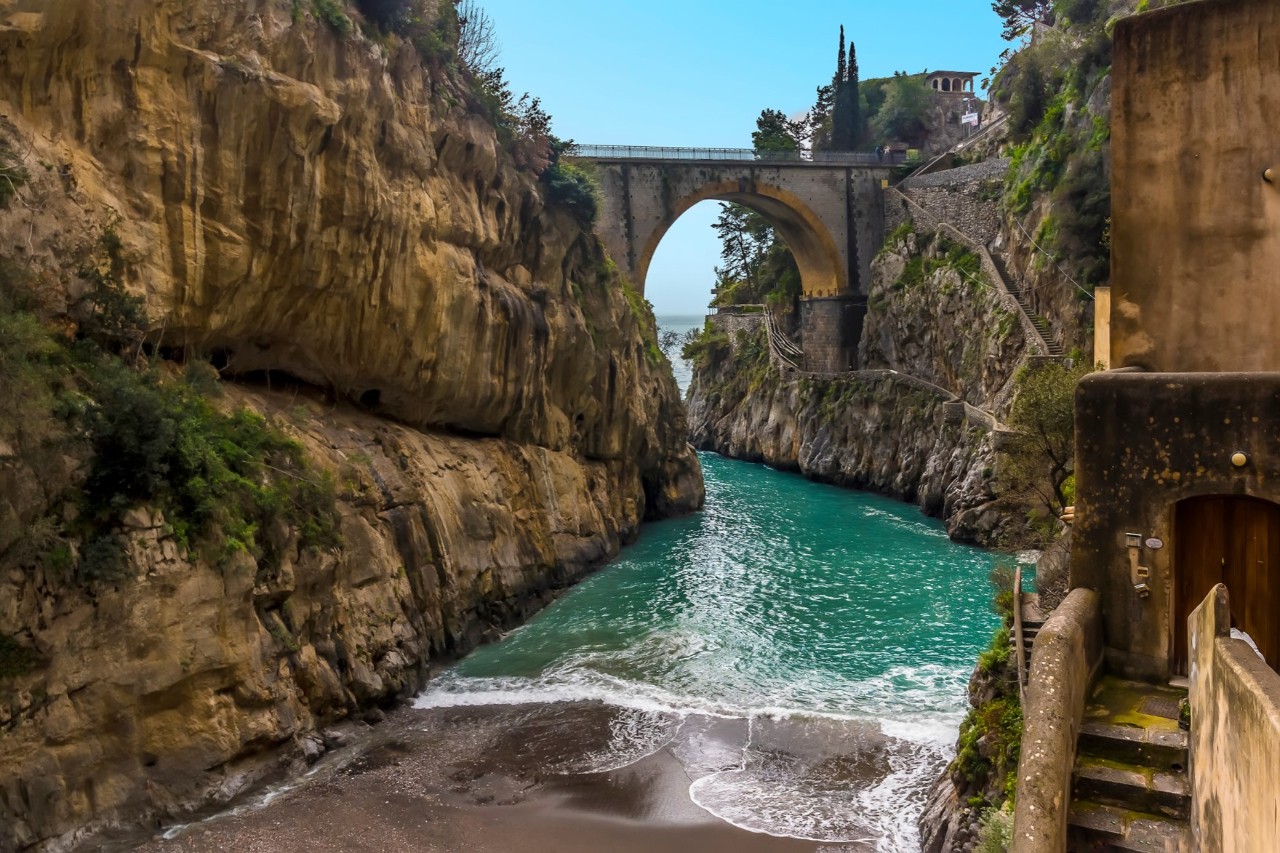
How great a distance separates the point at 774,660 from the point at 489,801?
27.7 feet

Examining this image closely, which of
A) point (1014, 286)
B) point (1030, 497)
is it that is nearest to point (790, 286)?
→ point (1014, 286)

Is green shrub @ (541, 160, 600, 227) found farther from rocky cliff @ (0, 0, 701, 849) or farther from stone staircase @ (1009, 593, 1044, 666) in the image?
stone staircase @ (1009, 593, 1044, 666)

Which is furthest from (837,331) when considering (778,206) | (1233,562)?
(1233,562)

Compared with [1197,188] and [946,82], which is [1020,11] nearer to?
[946,82]

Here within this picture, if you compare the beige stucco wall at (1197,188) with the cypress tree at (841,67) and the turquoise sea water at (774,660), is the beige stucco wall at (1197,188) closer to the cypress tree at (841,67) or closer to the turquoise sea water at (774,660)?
the turquoise sea water at (774,660)

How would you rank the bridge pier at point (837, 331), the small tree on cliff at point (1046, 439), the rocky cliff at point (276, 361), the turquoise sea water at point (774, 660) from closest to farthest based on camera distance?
the rocky cliff at point (276, 361) < the turquoise sea water at point (774, 660) < the small tree on cliff at point (1046, 439) < the bridge pier at point (837, 331)

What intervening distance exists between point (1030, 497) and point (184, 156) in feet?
63.6

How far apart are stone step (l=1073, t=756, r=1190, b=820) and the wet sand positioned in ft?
18.1

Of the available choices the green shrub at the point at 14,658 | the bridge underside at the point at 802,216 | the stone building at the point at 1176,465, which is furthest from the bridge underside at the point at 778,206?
the stone building at the point at 1176,465

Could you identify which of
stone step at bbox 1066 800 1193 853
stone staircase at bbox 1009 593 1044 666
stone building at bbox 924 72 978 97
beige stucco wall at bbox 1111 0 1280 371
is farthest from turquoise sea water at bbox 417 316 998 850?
stone building at bbox 924 72 978 97

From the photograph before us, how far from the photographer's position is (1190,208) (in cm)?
1014

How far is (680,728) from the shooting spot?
1739 centimetres

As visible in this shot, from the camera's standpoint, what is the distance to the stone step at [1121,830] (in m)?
7.44

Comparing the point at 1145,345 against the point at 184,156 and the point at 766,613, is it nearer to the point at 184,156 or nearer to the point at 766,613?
the point at 184,156
